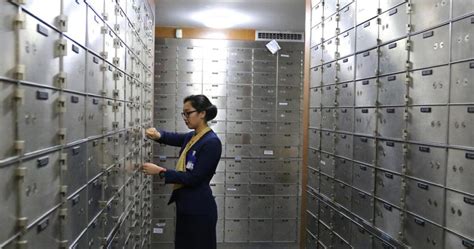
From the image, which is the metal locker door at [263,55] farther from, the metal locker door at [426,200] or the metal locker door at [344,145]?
the metal locker door at [426,200]

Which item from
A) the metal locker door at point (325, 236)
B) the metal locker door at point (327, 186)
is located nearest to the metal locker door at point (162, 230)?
the metal locker door at point (325, 236)

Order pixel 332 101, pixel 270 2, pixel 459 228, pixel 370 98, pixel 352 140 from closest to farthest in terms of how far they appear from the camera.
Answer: pixel 459 228, pixel 370 98, pixel 352 140, pixel 332 101, pixel 270 2

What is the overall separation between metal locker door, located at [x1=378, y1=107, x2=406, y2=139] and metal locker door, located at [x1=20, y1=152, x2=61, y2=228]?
1900 millimetres

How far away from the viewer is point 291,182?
6.32 meters

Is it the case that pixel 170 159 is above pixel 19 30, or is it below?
below

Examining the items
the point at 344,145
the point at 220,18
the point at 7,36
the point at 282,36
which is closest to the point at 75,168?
the point at 7,36

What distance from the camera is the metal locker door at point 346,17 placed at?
338cm

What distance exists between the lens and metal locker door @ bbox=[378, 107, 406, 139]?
2588 millimetres

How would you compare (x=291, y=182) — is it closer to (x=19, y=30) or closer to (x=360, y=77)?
(x=360, y=77)

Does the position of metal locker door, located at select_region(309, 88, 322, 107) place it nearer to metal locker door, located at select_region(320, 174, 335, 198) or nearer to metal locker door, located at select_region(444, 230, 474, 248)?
metal locker door, located at select_region(320, 174, 335, 198)

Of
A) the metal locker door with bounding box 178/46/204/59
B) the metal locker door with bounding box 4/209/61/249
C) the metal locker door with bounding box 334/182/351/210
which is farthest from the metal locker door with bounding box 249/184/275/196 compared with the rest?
the metal locker door with bounding box 4/209/61/249

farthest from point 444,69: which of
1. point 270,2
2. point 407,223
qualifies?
point 270,2

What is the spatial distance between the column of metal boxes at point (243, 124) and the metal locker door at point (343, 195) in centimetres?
260

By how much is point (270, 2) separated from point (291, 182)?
2.67 m
